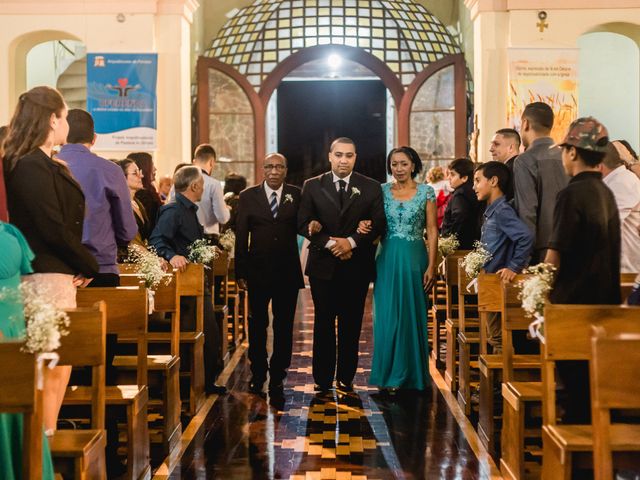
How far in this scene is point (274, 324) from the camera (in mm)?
6938

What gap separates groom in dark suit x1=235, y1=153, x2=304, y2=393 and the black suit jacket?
0.17 meters

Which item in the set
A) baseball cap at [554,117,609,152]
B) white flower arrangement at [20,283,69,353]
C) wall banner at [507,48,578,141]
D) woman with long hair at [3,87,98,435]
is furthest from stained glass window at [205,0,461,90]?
white flower arrangement at [20,283,69,353]

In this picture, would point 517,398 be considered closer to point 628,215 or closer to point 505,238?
point 505,238

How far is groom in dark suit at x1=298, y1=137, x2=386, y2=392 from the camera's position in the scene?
22.3 ft

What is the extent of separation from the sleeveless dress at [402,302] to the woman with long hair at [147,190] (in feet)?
5.93

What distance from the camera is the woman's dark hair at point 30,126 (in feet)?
13.8

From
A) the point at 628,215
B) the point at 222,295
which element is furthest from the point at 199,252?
the point at 628,215

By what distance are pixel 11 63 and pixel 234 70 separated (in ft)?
11.4

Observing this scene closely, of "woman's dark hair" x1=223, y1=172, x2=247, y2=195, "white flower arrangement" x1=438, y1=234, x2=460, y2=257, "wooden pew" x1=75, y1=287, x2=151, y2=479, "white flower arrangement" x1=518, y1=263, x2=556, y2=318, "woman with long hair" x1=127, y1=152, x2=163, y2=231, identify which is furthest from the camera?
"woman's dark hair" x1=223, y1=172, x2=247, y2=195

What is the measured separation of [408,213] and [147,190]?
206 cm

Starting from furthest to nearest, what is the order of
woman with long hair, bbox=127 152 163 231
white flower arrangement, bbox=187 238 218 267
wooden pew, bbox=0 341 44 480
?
woman with long hair, bbox=127 152 163 231, white flower arrangement, bbox=187 238 218 267, wooden pew, bbox=0 341 44 480

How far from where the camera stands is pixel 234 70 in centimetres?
1477

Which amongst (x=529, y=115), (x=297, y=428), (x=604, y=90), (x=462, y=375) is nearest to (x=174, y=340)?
(x=297, y=428)

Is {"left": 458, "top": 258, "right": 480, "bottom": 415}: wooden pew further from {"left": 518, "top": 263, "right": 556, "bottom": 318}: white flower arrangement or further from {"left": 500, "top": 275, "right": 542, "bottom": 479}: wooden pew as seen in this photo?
{"left": 518, "top": 263, "right": 556, "bottom": 318}: white flower arrangement
